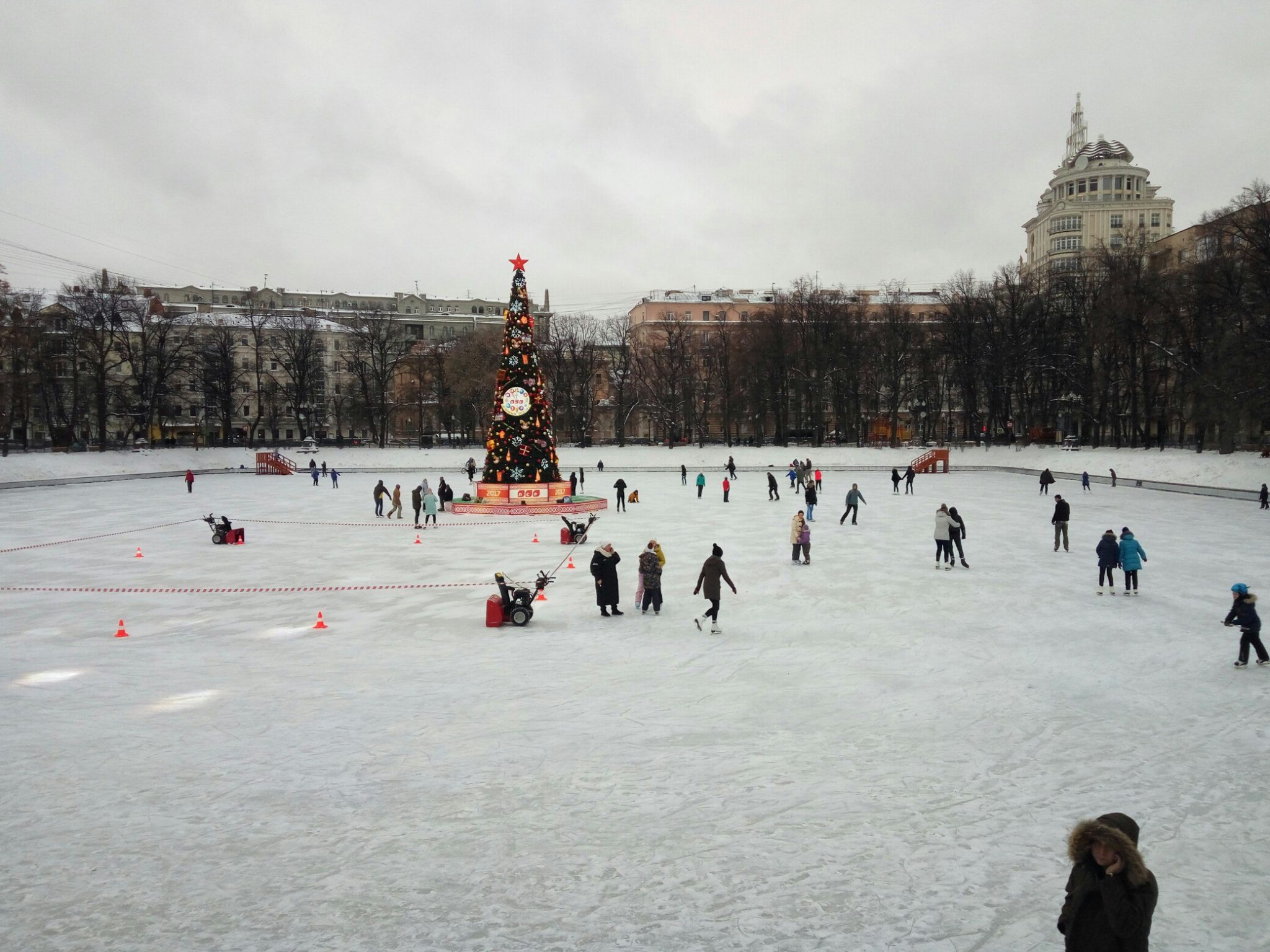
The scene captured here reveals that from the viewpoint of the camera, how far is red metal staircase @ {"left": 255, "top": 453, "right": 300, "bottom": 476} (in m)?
54.2

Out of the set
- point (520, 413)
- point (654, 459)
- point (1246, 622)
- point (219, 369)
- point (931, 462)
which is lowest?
point (1246, 622)

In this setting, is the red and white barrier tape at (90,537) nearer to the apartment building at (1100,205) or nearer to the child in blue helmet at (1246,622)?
the child in blue helmet at (1246,622)

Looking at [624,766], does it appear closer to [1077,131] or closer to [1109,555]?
[1109,555]

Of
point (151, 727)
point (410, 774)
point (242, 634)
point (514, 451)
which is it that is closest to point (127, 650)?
point (242, 634)

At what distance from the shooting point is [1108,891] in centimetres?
302

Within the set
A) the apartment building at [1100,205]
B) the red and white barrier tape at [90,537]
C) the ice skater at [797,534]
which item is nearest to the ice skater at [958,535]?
the ice skater at [797,534]

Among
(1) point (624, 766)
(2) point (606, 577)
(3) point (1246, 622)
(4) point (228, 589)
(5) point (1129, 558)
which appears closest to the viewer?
(1) point (624, 766)

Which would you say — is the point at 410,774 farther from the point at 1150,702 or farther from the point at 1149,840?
the point at 1150,702

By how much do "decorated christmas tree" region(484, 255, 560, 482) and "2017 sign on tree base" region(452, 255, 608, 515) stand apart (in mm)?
24

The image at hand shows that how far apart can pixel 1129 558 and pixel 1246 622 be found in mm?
4226

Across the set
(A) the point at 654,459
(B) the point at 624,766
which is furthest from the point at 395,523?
(A) the point at 654,459

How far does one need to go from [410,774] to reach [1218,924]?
6.02 m

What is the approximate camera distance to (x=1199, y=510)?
2759 cm

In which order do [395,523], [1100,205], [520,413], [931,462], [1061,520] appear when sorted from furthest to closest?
[1100,205], [931,462], [520,413], [395,523], [1061,520]
